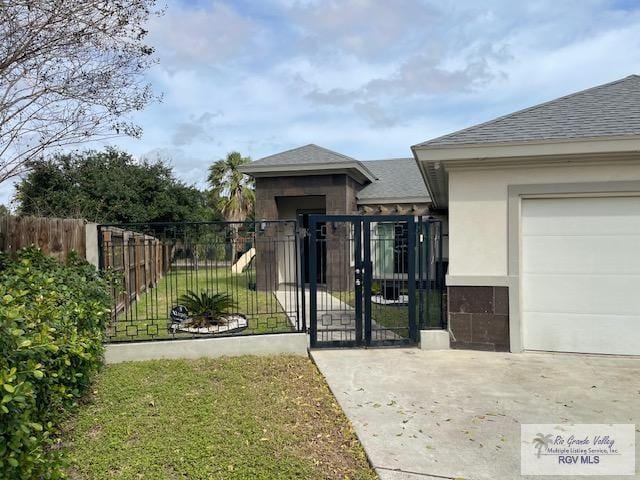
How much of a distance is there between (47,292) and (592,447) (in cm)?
482

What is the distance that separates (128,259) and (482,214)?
22.9 ft

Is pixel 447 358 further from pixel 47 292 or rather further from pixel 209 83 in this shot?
pixel 209 83

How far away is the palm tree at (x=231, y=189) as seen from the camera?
88.5 ft

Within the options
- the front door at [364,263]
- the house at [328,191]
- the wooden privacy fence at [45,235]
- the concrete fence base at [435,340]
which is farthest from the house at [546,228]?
the house at [328,191]

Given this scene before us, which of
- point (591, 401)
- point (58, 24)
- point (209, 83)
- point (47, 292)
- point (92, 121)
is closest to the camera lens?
point (47, 292)

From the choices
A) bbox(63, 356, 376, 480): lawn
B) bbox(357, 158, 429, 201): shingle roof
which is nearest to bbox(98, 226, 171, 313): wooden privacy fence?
bbox(63, 356, 376, 480): lawn

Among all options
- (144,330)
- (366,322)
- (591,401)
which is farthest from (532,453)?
(144,330)

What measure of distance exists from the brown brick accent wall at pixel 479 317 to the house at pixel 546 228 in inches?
0.6

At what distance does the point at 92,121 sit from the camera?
588cm

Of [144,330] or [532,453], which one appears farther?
[144,330]

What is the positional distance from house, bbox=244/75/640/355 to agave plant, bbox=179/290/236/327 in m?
3.09

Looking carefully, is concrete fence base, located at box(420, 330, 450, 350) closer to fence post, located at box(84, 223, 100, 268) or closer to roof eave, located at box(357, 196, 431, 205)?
fence post, located at box(84, 223, 100, 268)

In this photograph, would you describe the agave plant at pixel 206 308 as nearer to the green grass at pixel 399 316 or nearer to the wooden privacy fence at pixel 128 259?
the wooden privacy fence at pixel 128 259

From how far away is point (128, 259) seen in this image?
912 cm
